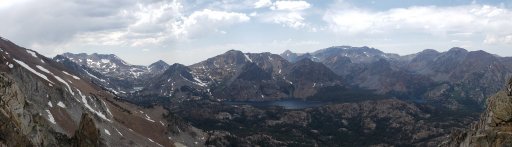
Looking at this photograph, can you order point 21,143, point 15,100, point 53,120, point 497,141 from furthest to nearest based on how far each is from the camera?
point 53,120, point 15,100, point 21,143, point 497,141

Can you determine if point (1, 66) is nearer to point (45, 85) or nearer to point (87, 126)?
point (45, 85)

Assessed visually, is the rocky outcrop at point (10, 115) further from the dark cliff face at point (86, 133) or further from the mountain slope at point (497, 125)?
the mountain slope at point (497, 125)

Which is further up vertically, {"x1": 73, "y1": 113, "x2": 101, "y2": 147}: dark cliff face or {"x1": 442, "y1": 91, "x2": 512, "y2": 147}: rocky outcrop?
{"x1": 442, "y1": 91, "x2": 512, "y2": 147}: rocky outcrop

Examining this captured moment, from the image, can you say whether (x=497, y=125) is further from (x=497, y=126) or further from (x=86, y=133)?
(x=86, y=133)

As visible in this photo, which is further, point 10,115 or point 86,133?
point 86,133

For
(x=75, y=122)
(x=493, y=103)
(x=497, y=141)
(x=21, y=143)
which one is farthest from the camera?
(x=75, y=122)

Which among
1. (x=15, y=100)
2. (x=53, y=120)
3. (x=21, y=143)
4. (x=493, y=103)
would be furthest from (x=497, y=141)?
(x=53, y=120)

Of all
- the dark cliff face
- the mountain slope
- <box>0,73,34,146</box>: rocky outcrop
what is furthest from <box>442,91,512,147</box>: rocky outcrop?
the dark cliff face

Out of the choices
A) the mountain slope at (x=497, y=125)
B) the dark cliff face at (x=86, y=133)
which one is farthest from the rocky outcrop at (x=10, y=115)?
the mountain slope at (x=497, y=125)

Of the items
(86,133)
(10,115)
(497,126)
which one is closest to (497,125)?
(497,126)

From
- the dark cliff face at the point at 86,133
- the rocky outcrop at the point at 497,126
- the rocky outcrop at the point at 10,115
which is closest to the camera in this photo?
the rocky outcrop at the point at 497,126

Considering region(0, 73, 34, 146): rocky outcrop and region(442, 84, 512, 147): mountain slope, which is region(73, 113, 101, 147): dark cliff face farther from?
region(442, 84, 512, 147): mountain slope
